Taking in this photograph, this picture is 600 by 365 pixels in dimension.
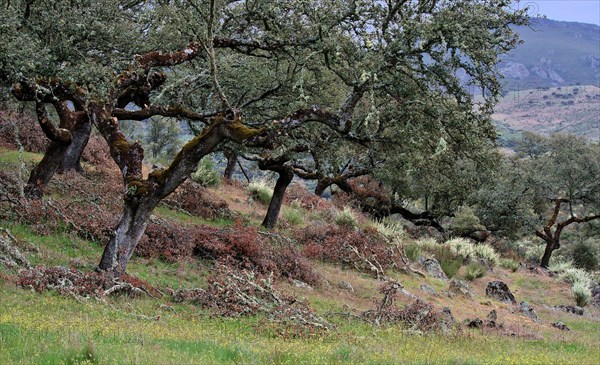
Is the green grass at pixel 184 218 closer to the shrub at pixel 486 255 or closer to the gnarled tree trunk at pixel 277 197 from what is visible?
the gnarled tree trunk at pixel 277 197

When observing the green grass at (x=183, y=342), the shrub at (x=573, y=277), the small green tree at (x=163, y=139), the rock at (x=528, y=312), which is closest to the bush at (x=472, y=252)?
the shrub at (x=573, y=277)

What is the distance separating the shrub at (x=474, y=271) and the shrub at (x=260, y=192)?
30.4ft

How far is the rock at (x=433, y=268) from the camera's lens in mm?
20391

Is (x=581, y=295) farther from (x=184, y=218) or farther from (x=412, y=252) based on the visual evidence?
(x=184, y=218)

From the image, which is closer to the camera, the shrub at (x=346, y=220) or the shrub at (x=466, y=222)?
the shrub at (x=346, y=220)

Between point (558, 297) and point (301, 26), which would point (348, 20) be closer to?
point (301, 26)

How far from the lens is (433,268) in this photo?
20.6m

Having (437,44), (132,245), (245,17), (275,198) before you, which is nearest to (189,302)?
(132,245)

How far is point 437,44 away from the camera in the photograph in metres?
11.0

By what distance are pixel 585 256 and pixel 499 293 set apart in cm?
1982

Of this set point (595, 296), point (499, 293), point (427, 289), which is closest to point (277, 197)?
point (427, 289)

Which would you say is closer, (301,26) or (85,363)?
(85,363)

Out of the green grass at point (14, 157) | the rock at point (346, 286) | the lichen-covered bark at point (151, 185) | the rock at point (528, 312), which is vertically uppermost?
the lichen-covered bark at point (151, 185)

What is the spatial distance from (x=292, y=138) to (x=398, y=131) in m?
3.10
